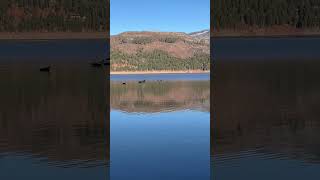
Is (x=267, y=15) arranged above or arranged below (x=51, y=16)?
below

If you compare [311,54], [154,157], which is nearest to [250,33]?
[311,54]

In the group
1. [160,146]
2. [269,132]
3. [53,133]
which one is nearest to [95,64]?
[53,133]

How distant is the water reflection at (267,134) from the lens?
22.3 meters

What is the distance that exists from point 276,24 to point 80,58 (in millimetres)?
53647

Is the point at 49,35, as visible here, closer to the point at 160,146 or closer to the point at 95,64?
the point at 95,64

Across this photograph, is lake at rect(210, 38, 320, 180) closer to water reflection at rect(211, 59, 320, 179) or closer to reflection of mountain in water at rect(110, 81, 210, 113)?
water reflection at rect(211, 59, 320, 179)

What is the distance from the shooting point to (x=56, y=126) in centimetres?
3466

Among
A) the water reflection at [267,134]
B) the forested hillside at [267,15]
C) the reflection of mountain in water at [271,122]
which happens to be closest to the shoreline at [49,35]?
the forested hillside at [267,15]

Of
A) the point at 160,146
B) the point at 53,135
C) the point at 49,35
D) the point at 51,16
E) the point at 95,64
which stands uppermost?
the point at 51,16

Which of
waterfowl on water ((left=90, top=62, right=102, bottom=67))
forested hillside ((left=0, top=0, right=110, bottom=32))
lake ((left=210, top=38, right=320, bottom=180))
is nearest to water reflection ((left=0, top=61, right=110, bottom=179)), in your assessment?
lake ((left=210, top=38, right=320, bottom=180))

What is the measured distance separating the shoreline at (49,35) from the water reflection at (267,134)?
102169 mm

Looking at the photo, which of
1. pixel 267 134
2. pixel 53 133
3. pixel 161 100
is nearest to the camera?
pixel 267 134

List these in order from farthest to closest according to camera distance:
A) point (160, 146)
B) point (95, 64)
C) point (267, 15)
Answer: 1. point (267, 15)
2. point (95, 64)
3. point (160, 146)

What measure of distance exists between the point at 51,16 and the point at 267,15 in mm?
63808
